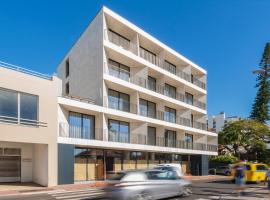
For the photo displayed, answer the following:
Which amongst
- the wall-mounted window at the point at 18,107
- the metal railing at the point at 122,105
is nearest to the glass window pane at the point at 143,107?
the metal railing at the point at 122,105

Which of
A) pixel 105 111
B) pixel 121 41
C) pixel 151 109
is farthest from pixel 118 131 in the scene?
pixel 121 41

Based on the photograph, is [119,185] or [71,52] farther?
[71,52]

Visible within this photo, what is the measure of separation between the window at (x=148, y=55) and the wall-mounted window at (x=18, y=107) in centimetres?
1633

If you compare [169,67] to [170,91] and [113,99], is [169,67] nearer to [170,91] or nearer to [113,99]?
[170,91]

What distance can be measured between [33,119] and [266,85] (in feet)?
172

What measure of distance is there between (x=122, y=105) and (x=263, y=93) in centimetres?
4068

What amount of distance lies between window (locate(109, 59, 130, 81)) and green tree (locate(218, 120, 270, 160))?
28479 mm

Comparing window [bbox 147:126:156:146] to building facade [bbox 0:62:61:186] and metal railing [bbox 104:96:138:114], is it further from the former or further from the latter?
building facade [bbox 0:62:61:186]

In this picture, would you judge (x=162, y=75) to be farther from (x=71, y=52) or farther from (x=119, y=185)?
(x=119, y=185)

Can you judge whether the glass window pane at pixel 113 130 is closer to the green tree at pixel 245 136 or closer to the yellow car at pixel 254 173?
the yellow car at pixel 254 173

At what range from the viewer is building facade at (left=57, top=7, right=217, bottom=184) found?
29.2 meters

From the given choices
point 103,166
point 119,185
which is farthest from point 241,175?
point 103,166

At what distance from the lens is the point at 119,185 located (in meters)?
13.8

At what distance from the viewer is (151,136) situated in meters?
39.1
